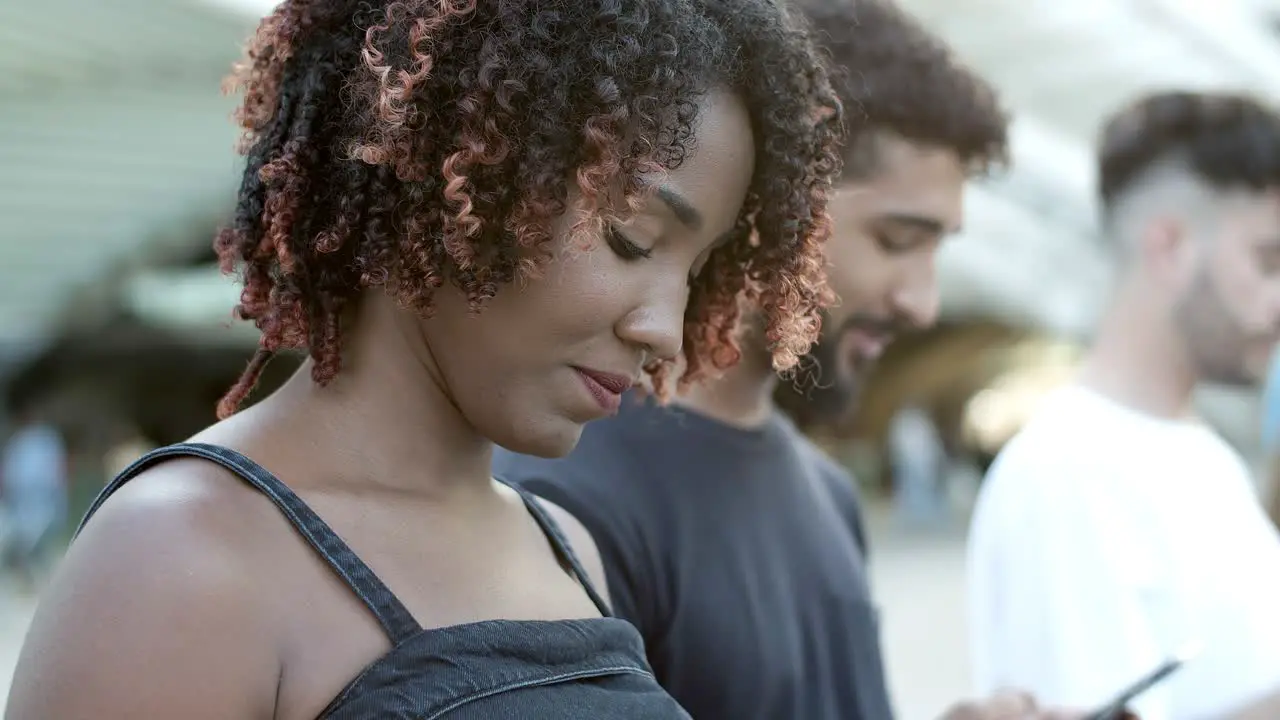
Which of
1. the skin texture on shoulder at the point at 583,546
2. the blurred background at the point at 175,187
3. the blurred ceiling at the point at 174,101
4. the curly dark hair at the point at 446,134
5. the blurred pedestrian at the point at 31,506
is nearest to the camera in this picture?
the curly dark hair at the point at 446,134

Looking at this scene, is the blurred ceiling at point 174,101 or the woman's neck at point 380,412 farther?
the blurred ceiling at point 174,101

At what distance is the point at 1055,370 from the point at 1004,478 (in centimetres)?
2667

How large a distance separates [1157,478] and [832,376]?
76cm

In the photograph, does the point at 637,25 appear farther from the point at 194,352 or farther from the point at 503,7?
the point at 194,352

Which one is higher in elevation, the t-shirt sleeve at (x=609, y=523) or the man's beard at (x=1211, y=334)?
the man's beard at (x=1211, y=334)

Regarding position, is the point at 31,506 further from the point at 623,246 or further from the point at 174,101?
the point at 623,246

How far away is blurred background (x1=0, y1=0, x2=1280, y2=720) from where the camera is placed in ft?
39.1

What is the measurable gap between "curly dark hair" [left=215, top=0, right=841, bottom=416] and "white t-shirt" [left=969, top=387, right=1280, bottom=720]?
1460mm

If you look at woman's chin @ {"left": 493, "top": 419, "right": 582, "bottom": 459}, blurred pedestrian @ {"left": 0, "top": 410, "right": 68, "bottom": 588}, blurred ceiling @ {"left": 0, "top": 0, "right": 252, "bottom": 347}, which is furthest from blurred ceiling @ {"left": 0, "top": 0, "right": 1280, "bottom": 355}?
woman's chin @ {"left": 493, "top": 419, "right": 582, "bottom": 459}

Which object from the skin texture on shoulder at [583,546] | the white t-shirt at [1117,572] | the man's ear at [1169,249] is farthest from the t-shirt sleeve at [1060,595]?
the skin texture on shoulder at [583,546]

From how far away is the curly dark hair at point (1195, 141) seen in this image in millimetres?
3146

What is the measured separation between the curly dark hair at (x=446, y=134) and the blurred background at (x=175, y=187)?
7046mm

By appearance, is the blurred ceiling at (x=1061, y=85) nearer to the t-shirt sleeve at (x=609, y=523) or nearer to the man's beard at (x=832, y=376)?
the man's beard at (x=832, y=376)

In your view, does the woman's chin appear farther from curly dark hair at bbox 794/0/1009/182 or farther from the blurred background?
the blurred background
